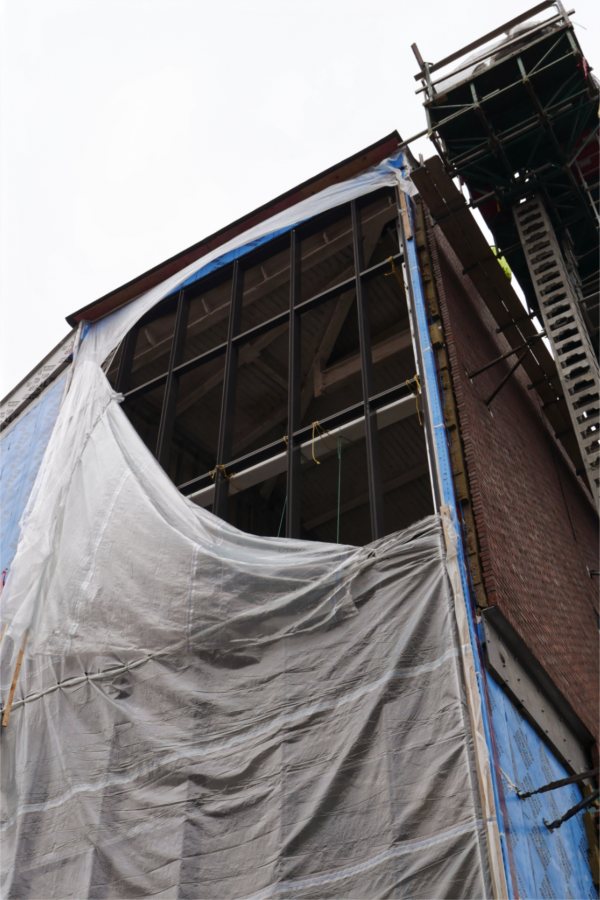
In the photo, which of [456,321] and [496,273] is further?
[496,273]

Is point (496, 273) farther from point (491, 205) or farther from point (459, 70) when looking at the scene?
point (459, 70)

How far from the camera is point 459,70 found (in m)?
12.9

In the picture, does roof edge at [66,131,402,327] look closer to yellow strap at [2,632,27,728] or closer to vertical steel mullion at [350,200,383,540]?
vertical steel mullion at [350,200,383,540]

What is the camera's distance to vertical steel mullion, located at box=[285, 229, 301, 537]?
9688 mm

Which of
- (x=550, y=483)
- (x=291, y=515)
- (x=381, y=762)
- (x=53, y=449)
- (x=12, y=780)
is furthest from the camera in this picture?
(x=550, y=483)

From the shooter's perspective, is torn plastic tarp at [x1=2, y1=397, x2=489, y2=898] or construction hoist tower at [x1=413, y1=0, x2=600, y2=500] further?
construction hoist tower at [x1=413, y1=0, x2=600, y2=500]


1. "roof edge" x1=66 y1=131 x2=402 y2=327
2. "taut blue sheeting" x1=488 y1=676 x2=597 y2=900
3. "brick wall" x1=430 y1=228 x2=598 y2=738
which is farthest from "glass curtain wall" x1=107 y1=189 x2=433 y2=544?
"taut blue sheeting" x1=488 y1=676 x2=597 y2=900

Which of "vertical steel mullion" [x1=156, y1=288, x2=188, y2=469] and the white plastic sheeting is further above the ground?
"vertical steel mullion" [x1=156, y1=288, x2=188, y2=469]

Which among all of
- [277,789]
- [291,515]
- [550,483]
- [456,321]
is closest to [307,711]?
[277,789]

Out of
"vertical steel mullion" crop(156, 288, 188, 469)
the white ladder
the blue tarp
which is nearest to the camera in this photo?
the white ladder

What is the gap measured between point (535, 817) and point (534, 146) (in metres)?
8.87

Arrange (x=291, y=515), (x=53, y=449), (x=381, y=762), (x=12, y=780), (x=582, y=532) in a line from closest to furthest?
1. (x=381, y=762)
2. (x=12, y=780)
3. (x=291, y=515)
4. (x=53, y=449)
5. (x=582, y=532)

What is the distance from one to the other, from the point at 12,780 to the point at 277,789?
2.94m

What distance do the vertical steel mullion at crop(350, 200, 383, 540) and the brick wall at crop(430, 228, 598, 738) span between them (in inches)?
36.9
